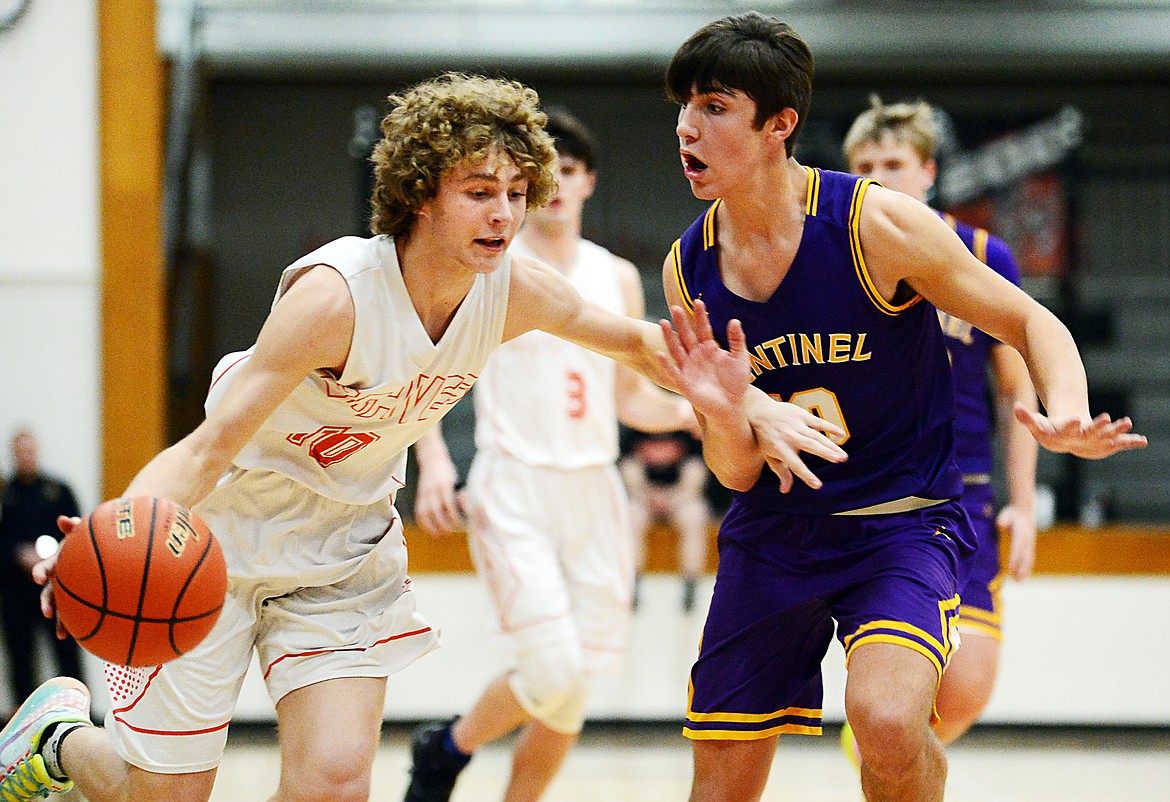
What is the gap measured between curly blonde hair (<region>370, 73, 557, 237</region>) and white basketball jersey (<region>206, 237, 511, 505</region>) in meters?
0.10

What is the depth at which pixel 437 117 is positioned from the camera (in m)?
2.75

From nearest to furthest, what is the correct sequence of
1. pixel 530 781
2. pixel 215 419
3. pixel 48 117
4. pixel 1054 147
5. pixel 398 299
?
1. pixel 215 419
2. pixel 398 299
3. pixel 530 781
4. pixel 48 117
5. pixel 1054 147

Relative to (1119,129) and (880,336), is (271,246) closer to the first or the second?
(1119,129)

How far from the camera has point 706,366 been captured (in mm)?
2838

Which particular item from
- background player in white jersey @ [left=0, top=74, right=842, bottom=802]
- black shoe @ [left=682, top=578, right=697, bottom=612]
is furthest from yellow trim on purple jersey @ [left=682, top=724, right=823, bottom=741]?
black shoe @ [left=682, top=578, right=697, bottom=612]

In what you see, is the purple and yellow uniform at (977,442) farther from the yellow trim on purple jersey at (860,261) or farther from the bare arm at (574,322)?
the bare arm at (574,322)

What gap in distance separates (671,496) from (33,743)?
4.32 metres

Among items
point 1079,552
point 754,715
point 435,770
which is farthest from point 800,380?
point 1079,552

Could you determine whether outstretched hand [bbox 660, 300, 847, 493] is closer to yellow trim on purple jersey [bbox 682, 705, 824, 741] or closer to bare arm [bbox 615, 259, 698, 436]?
yellow trim on purple jersey [bbox 682, 705, 824, 741]

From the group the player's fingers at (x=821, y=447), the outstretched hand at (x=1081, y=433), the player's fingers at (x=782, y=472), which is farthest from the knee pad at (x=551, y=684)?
the outstretched hand at (x=1081, y=433)

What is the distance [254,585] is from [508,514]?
4.82 ft

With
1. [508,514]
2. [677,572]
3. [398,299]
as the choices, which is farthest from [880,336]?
[677,572]

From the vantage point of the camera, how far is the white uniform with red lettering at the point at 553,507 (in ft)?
13.6

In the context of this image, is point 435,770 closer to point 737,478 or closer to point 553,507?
point 553,507
